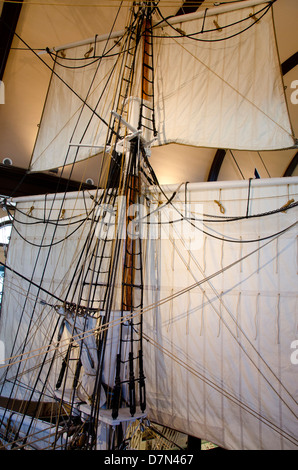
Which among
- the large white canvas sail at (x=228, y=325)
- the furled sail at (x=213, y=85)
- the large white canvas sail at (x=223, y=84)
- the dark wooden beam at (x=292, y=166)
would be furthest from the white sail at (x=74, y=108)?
the dark wooden beam at (x=292, y=166)

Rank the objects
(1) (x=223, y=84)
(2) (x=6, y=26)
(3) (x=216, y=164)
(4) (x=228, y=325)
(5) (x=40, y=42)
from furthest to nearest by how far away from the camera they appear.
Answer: (3) (x=216, y=164) → (5) (x=40, y=42) → (2) (x=6, y=26) → (1) (x=223, y=84) → (4) (x=228, y=325)

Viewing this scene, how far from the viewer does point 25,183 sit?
306 inches

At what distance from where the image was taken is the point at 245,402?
156 inches

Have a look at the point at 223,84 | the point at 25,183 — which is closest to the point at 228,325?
the point at 223,84

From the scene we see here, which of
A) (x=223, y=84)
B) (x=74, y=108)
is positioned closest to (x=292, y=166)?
(x=223, y=84)

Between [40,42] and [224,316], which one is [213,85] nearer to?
[224,316]

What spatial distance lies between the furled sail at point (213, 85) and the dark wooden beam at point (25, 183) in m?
1.89

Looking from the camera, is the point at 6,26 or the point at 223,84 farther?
the point at 6,26

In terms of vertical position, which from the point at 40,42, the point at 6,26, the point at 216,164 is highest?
the point at 40,42

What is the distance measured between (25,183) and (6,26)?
10.7 feet

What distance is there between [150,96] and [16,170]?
12.9 ft

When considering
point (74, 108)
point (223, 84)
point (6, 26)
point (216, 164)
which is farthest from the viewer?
point (216, 164)

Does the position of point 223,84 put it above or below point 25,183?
above

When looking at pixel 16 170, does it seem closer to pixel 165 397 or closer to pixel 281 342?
pixel 165 397
